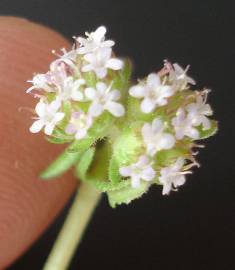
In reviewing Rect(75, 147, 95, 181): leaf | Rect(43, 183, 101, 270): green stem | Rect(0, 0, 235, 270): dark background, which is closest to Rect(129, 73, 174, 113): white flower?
Rect(75, 147, 95, 181): leaf

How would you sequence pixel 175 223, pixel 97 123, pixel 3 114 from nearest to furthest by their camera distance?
pixel 97 123 → pixel 3 114 → pixel 175 223

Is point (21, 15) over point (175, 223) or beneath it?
over

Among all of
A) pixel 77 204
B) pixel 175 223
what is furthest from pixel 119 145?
pixel 175 223

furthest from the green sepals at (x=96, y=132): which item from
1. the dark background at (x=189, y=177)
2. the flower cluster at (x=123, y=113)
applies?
the dark background at (x=189, y=177)

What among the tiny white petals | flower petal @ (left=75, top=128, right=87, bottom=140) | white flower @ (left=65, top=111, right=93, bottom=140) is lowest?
flower petal @ (left=75, top=128, right=87, bottom=140)

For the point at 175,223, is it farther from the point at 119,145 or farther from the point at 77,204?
the point at 119,145

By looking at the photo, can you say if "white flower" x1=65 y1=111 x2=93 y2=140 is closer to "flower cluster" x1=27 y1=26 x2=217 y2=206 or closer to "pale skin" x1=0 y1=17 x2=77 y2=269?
"flower cluster" x1=27 y1=26 x2=217 y2=206

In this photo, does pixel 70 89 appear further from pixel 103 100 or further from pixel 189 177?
pixel 189 177
